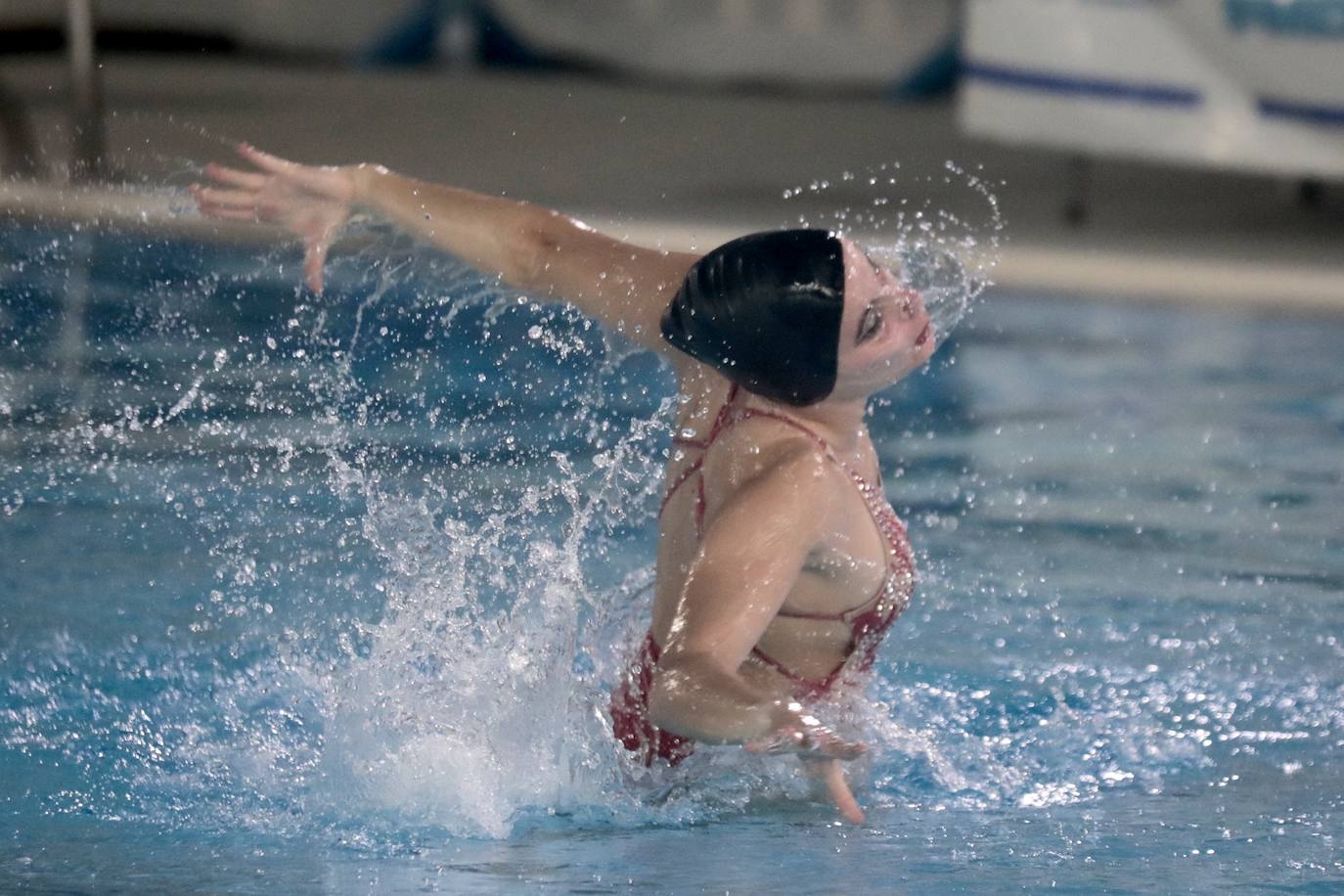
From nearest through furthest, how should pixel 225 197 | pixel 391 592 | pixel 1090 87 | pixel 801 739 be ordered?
pixel 801 739, pixel 225 197, pixel 391 592, pixel 1090 87

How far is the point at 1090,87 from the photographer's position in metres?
8.30

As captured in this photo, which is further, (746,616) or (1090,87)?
(1090,87)

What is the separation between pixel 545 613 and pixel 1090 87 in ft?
18.1

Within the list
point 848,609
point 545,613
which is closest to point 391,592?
point 545,613

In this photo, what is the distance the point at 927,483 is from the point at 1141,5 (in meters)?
3.78

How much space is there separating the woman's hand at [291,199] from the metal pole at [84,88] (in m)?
5.58

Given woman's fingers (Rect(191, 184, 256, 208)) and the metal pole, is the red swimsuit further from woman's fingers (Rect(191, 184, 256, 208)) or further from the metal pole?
the metal pole

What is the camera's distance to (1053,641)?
4055mm

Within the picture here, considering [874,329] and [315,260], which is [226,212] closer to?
[315,260]

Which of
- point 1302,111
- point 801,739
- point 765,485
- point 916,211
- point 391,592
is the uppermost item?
A: point 765,485

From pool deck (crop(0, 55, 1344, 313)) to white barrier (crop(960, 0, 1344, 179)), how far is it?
45cm

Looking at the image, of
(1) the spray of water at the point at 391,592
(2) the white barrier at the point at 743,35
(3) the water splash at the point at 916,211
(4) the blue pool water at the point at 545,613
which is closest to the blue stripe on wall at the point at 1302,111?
(3) the water splash at the point at 916,211

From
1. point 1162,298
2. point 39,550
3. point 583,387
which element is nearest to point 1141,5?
point 1162,298

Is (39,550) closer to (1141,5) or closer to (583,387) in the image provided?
(583,387)
